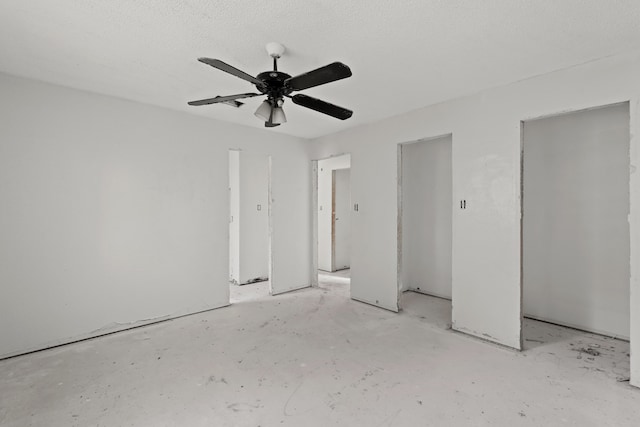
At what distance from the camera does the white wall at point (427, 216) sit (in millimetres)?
4383

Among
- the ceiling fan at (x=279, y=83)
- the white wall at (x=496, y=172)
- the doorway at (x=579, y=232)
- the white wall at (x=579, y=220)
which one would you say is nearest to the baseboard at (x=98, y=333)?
the ceiling fan at (x=279, y=83)

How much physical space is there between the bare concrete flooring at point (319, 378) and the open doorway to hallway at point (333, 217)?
2.71m

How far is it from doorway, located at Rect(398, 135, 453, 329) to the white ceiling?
5.09ft

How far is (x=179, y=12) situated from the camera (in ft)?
5.93

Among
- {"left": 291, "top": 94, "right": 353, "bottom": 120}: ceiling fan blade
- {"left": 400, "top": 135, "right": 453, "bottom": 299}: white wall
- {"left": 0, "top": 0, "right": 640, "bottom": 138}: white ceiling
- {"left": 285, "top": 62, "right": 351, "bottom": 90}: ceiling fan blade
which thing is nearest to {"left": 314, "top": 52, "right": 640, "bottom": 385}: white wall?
{"left": 0, "top": 0, "right": 640, "bottom": 138}: white ceiling

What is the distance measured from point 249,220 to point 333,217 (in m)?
1.65

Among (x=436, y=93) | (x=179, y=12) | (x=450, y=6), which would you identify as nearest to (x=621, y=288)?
(x=436, y=93)

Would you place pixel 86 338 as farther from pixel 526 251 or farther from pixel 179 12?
pixel 526 251

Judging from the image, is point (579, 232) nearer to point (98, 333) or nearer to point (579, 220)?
point (579, 220)

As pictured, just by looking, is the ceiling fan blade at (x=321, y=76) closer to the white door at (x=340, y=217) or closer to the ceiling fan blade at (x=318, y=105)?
the ceiling fan blade at (x=318, y=105)

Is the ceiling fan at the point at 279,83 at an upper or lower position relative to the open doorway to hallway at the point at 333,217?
upper

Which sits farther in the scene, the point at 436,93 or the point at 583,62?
the point at 436,93

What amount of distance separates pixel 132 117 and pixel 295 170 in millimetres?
2263

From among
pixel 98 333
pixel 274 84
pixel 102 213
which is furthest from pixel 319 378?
pixel 102 213
